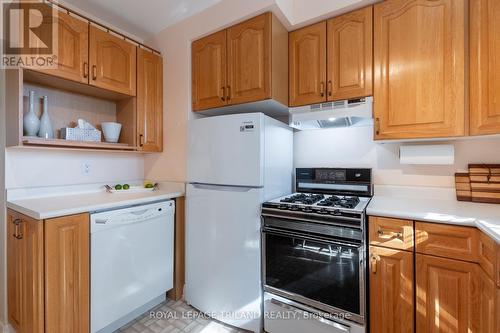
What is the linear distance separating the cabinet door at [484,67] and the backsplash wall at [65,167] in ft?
9.11

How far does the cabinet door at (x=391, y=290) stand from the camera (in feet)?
4.10

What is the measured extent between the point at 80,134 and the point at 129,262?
3.56 ft

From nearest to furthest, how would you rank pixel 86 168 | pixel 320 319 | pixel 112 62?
pixel 320 319 < pixel 112 62 < pixel 86 168

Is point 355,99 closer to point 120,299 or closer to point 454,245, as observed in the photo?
point 454,245

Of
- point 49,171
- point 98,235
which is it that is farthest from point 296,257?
point 49,171

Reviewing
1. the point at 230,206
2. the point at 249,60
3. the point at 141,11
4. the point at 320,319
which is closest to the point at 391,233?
the point at 320,319

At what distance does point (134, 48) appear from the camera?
205cm

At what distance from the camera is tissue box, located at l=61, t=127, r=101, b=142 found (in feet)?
5.82

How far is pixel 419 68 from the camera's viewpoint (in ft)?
4.81

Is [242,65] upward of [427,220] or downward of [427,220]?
upward

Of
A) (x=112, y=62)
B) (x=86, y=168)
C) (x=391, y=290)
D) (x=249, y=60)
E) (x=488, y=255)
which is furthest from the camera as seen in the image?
(x=86, y=168)

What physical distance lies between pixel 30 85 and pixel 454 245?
9.65 ft

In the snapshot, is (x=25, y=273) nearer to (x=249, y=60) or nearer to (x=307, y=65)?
(x=249, y=60)

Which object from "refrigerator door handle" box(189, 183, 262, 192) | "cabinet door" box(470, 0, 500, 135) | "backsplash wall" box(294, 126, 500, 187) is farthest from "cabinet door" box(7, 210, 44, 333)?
"cabinet door" box(470, 0, 500, 135)
